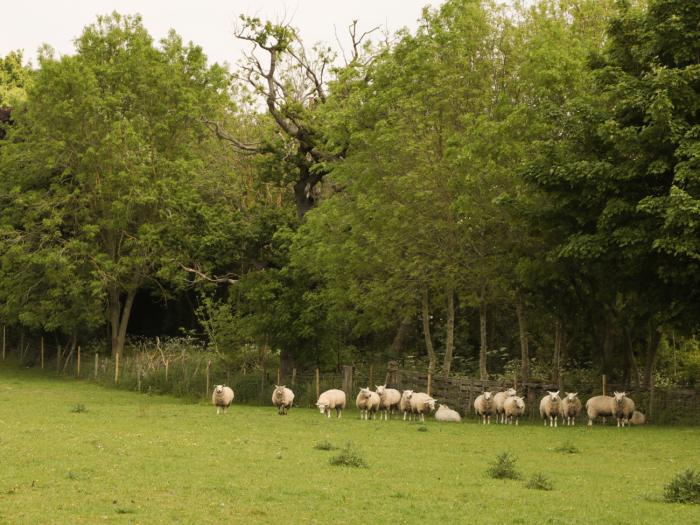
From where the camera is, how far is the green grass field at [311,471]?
603 inches

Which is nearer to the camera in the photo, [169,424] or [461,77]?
[169,424]

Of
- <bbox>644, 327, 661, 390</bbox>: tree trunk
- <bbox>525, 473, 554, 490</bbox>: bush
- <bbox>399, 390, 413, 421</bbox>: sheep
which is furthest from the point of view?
<bbox>644, 327, 661, 390</bbox>: tree trunk

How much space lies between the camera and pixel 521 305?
3816cm

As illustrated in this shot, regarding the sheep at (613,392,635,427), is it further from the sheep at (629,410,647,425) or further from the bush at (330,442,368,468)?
the bush at (330,442,368,468)

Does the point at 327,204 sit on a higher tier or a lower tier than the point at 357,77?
lower

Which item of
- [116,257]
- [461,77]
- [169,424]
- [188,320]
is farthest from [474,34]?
[188,320]

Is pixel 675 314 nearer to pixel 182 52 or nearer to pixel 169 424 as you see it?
pixel 169 424

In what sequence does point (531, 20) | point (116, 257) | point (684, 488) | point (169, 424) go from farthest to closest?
point (116, 257) < point (531, 20) < point (169, 424) < point (684, 488)

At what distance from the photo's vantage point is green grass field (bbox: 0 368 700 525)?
50.2 ft

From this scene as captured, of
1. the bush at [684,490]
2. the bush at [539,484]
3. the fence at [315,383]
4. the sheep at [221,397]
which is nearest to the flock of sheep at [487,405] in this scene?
the sheep at [221,397]

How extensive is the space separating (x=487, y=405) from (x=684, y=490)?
17679 mm

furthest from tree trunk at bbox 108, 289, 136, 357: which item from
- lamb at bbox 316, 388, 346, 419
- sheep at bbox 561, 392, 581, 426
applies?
sheep at bbox 561, 392, 581, 426

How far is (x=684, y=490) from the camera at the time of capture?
17031 millimetres

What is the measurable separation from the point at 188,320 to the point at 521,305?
3255 cm
